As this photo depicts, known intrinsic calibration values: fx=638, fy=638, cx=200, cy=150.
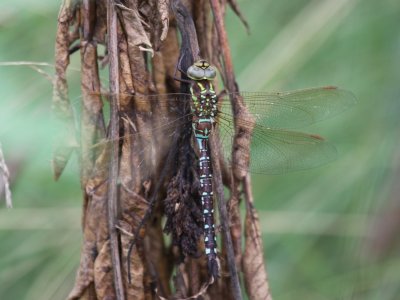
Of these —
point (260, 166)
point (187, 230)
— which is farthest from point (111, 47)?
point (260, 166)

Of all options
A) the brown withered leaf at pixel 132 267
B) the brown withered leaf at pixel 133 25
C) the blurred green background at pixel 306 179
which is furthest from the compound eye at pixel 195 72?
the blurred green background at pixel 306 179

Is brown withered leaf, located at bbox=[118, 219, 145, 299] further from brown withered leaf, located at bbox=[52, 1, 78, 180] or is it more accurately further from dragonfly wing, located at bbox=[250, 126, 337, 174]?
dragonfly wing, located at bbox=[250, 126, 337, 174]

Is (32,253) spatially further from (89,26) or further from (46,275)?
(89,26)

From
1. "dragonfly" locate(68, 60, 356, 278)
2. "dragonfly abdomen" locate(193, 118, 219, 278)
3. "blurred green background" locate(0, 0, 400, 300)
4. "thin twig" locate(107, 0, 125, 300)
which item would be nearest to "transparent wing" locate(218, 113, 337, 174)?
"dragonfly" locate(68, 60, 356, 278)

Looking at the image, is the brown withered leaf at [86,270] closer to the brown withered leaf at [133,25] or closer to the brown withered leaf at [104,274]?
the brown withered leaf at [104,274]

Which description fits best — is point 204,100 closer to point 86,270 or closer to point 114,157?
point 114,157

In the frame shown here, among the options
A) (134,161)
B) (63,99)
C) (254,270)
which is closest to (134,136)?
(134,161)
